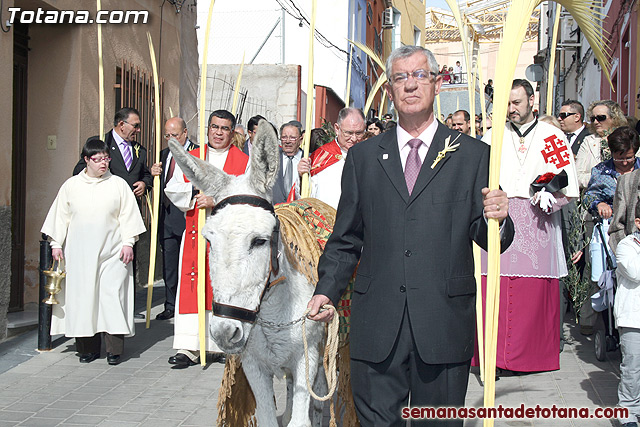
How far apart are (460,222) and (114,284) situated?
14.8ft

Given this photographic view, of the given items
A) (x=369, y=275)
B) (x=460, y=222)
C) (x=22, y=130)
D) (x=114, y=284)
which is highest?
(x=22, y=130)

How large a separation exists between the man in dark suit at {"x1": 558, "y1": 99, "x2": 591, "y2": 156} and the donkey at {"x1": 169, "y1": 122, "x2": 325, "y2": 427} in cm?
497

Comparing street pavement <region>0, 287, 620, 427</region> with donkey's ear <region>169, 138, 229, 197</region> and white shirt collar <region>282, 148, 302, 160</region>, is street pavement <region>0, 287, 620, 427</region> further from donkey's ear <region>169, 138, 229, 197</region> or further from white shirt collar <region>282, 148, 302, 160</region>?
white shirt collar <region>282, 148, 302, 160</region>

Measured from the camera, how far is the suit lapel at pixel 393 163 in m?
3.06

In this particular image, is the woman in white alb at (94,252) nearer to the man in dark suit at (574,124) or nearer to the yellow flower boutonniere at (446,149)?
the yellow flower boutonniere at (446,149)

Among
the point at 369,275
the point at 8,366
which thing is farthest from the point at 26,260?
the point at 369,275

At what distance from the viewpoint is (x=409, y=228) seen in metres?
3.02

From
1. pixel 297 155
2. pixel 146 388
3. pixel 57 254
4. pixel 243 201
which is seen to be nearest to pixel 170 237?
pixel 297 155

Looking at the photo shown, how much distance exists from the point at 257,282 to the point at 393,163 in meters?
0.83

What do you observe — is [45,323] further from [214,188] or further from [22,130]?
[214,188]

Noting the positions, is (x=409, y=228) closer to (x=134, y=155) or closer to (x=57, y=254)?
(x=57, y=254)

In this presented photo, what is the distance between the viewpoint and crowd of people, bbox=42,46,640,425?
9.91 ft

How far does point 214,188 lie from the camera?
12.3ft

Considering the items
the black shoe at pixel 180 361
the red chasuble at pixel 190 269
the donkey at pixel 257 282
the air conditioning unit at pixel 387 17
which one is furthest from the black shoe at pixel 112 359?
the air conditioning unit at pixel 387 17
